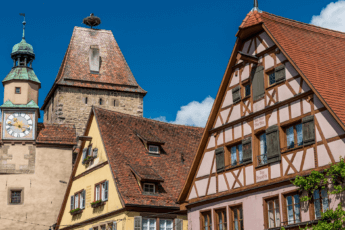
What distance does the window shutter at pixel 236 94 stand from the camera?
19.9 meters

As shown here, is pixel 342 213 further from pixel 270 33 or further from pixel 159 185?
pixel 159 185

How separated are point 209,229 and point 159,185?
5.24 metres

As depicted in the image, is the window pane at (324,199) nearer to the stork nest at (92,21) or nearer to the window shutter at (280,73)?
the window shutter at (280,73)

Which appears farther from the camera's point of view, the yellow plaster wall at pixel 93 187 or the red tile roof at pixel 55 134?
the red tile roof at pixel 55 134

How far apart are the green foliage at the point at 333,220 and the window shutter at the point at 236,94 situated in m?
5.81

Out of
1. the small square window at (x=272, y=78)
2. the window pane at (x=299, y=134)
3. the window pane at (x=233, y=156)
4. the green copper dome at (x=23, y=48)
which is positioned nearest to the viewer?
the window pane at (x=299, y=134)

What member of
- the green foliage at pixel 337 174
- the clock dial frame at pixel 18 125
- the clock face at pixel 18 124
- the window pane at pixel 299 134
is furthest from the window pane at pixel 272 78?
the clock face at pixel 18 124

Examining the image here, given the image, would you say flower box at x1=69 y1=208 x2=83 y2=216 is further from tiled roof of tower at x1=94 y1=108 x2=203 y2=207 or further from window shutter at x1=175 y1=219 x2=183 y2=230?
window shutter at x1=175 y1=219 x2=183 y2=230

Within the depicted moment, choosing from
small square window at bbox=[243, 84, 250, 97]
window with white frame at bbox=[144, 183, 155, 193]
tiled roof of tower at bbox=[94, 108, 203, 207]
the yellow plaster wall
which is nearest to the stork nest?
tiled roof of tower at bbox=[94, 108, 203, 207]

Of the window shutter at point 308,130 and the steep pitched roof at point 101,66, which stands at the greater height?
the steep pitched roof at point 101,66

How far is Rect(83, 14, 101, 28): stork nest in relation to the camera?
2104 inches

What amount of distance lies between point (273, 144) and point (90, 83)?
31.3m

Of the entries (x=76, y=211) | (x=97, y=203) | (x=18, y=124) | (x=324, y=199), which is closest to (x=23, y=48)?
(x=18, y=124)

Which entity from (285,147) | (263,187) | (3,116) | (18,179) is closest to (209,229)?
(263,187)
